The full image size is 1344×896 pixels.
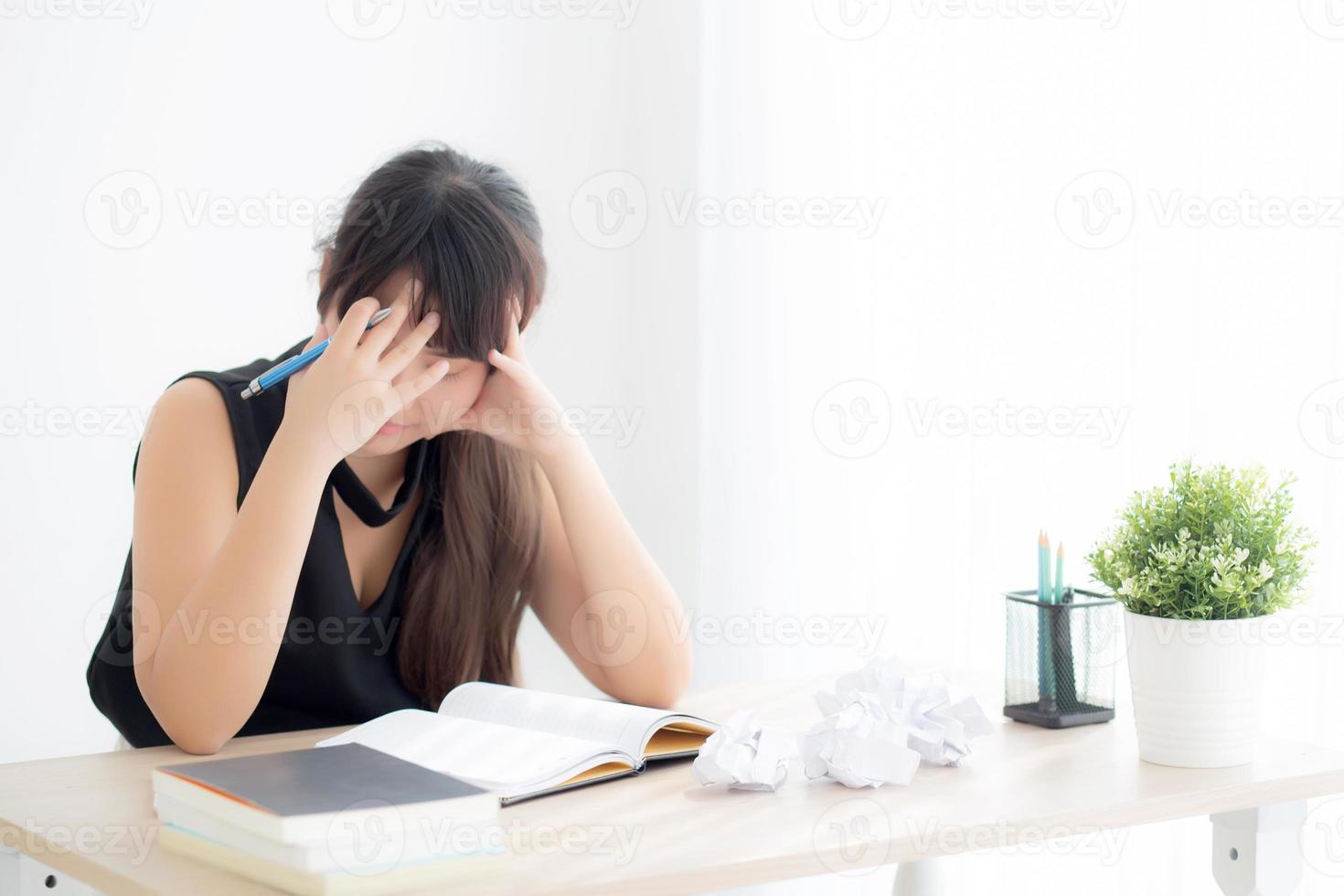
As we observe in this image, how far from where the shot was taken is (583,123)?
261 cm

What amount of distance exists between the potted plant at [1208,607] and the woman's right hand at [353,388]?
652 millimetres

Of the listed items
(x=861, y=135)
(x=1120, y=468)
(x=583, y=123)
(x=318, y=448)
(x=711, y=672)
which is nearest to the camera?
(x=318, y=448)

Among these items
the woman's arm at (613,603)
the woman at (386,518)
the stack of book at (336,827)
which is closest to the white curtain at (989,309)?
→ the woman's arm at (613,603)

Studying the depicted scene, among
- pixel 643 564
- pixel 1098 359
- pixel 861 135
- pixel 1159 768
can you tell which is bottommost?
pixel 1159 768

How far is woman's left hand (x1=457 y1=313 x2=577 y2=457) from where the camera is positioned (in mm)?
1288

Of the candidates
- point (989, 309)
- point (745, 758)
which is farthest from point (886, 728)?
point (989, 309)

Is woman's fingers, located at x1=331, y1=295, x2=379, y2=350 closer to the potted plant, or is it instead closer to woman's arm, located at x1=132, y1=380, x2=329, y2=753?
woman's arm, located at x1=132, y1=380, x2=329, y2=753

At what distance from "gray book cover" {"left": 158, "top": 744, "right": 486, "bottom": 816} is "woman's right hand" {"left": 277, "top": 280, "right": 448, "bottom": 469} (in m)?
0.33

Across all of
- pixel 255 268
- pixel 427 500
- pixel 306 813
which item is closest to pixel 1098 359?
pixel 427 500

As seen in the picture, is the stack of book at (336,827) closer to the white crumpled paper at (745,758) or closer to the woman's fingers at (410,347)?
the white crumpled paper at (745,758)

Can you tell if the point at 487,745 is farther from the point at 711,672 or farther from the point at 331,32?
the point at 331,32

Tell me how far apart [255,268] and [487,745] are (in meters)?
1.47

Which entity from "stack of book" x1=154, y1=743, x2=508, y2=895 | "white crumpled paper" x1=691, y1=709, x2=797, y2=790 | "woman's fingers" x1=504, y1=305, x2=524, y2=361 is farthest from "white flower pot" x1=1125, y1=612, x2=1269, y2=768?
"woman's fingers" x1=504, y1=305, x2=524, y2=361

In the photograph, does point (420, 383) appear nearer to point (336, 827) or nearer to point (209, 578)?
point (209, 578)
